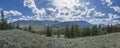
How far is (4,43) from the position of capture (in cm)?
3338

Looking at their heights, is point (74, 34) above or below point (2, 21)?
below

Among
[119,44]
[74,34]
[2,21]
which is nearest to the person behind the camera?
[119,44]

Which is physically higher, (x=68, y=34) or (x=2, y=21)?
(x=2, y=21)

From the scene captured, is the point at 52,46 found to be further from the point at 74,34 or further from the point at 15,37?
the point at 74,34

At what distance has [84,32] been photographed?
166m

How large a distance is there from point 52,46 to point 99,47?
22.7 ft

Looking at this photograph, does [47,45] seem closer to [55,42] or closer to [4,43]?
[55,42]

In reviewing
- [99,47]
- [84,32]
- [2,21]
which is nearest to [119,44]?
[99,47]

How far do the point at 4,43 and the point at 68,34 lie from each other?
12471 cm

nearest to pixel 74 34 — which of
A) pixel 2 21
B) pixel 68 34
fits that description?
pixel 68 34

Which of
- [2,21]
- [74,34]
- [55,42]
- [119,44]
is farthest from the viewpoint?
[74,34]

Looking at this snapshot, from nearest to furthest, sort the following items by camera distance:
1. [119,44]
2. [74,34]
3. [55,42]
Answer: [119,44]
[55,42]
[74,34]

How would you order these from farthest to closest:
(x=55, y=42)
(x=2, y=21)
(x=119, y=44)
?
1. (x=2, y=21)
2. (x=55, y=42)
3. (x=119, y=44)

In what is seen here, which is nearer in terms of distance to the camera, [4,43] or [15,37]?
[4,43]
